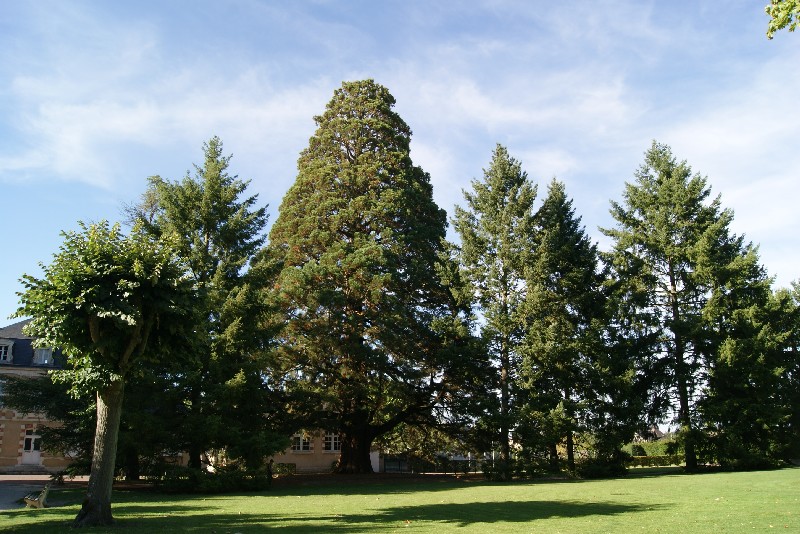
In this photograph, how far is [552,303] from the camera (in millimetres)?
34938

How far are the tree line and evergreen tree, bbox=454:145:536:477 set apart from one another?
120 mm

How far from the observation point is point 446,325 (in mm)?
33312

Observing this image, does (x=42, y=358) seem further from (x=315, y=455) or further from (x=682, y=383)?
(x=682, y=383)

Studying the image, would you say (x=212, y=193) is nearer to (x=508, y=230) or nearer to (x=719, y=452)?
(x=508, y=230)

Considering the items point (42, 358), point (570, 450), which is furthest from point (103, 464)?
point (42, 358)

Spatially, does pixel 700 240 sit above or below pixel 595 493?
above

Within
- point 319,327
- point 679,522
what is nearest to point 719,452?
point 319,327

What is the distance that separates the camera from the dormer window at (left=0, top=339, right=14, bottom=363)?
4519 cm

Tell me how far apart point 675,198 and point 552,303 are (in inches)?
479

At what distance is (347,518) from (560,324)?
2380cm

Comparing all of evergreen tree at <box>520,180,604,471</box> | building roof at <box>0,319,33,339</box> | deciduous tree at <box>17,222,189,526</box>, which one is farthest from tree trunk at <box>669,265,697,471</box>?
building roof at <box>0,319,33,339</box>

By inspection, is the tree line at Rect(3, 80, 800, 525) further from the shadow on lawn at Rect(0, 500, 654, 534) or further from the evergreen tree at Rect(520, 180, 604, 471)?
the shadow on lawn at Rect(0, 500, 654, 534)

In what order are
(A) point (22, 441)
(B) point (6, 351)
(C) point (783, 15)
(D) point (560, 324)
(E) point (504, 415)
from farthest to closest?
(B) point (6, 351), (A) point (22, 441), (D) point (560, 324), (E) point (504, 415), (C) point (783, 15)

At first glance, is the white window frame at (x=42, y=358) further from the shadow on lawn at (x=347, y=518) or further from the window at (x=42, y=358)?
the shadow on lawn at (x=347, y=518)
